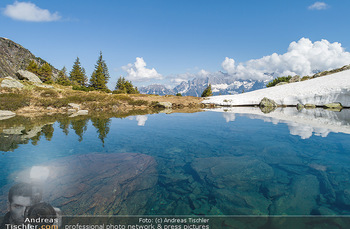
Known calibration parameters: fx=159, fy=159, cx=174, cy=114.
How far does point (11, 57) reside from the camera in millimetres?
176375

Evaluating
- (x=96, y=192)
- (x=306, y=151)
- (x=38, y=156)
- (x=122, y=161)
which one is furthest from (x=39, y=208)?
(x=306, y=151)

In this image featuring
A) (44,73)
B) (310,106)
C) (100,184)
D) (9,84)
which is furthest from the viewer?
(44,73)

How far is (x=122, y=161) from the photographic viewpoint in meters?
6.38

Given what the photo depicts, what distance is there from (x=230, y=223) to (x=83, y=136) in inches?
396

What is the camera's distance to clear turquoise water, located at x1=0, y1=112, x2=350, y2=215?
11.9ft

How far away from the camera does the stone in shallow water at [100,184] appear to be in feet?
12.0

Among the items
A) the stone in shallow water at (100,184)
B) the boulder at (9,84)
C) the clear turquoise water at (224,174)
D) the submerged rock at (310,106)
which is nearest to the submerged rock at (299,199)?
the clear turquoise water at (224,174)

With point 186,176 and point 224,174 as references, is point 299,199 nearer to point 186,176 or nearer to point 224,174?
point 224,174

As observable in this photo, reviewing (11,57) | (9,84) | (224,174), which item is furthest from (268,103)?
(11,57)

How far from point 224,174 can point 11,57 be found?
259 meters

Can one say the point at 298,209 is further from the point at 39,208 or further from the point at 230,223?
the point at 39,208

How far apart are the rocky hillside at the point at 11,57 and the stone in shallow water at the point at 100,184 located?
20562 cm

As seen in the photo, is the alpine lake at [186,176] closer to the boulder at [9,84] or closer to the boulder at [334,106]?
the boulder at [9,84]

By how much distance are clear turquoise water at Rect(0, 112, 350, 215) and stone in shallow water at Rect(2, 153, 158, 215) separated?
0.12 ft
